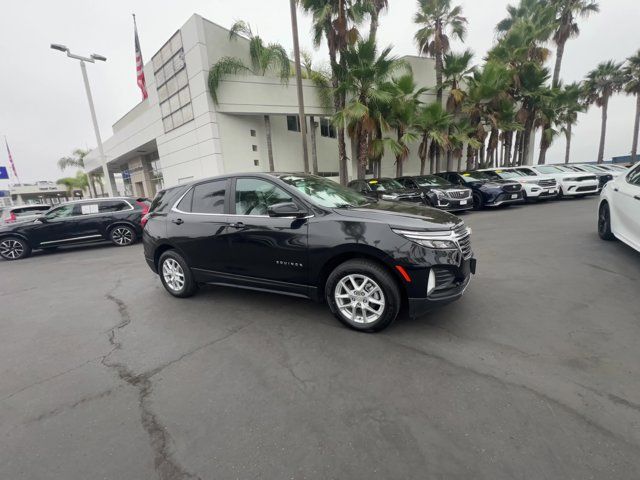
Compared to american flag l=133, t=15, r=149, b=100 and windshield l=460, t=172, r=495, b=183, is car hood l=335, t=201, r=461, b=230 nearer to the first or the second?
windshield l=460, t=172, r=495, b=183

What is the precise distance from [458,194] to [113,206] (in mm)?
11284

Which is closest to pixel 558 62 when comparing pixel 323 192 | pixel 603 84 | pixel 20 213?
pixel 603 84

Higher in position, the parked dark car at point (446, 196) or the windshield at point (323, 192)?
the windshield at point (323, 192)

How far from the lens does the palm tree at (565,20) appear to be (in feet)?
65.2

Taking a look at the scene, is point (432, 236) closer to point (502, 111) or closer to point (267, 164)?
point (267, 164)

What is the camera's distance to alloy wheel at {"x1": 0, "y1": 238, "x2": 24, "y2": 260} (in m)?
8.84

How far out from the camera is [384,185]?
1086cm

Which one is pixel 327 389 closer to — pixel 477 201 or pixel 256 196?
pixel 256 196

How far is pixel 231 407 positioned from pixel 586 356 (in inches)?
114

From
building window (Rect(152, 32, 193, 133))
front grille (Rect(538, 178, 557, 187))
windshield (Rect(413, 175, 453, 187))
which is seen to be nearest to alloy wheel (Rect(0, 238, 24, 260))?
building window (Rect(152, 32, 193, 133))

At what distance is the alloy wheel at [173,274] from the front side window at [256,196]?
1452 millimetres

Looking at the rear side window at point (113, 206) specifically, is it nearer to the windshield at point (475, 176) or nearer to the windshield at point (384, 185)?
the windshield at point (384, 185)

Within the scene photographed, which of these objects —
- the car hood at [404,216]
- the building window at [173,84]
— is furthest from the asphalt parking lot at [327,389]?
the building window at [173,84]

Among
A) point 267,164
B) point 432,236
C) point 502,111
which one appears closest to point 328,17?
point 267,164
